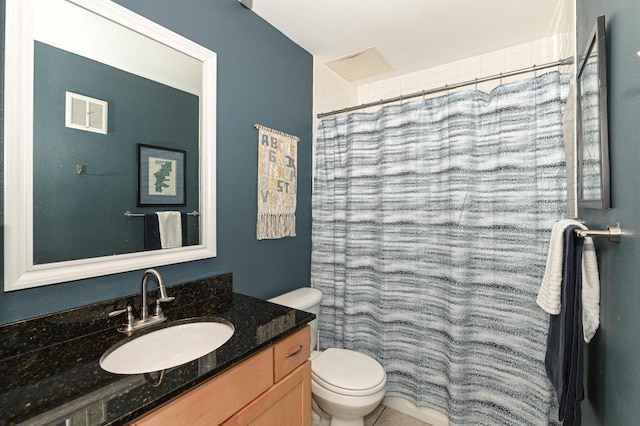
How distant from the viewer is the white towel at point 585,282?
967 mm

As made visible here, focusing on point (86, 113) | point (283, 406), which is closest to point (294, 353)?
point (283, 406)

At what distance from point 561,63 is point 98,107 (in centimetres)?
208

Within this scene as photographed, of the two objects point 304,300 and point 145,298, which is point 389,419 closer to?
point 304,300

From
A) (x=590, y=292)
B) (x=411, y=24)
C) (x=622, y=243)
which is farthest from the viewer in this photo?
(x=411, y=24)

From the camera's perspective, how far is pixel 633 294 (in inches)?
27.7

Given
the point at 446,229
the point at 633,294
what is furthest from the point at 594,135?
the point at 446,229

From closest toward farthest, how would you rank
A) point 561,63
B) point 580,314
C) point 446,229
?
point 580,314
point 561,63
point 446,229

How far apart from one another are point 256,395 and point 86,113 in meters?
1.19

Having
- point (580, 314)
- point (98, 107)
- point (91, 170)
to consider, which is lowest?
point (580, 314)

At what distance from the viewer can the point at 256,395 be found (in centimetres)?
98

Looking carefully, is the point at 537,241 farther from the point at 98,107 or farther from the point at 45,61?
the point at 45,61

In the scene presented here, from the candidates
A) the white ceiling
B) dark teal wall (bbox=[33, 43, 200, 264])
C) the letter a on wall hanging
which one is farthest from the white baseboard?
the white ceiling

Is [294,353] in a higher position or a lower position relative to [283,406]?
higher

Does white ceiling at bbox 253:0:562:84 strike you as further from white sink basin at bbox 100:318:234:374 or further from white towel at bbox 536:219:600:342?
white sink basin at bbox 100:318:234:374
